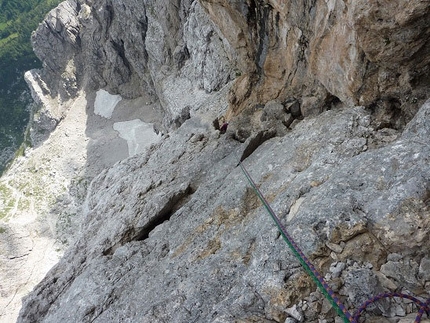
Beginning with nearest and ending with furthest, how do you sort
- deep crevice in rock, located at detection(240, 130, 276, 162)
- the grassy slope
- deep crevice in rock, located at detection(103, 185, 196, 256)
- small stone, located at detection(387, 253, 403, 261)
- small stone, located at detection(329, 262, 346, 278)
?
small stone, located at detection(387, 253, 403, 261) → small stone, located at detection(329, 262, 346, 278) → deep crevice in rock, located at detection(103, 185, 196, 256) → deep crevice in rock, located at detection(240, 130, 276, 162) → the grassy slope

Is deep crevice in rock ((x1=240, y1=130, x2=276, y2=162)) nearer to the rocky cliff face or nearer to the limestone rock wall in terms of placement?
the rocky cliff face

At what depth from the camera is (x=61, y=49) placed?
295 ft

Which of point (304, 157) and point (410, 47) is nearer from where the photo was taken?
point (410, 47)

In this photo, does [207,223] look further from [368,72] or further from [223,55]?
[223,55]

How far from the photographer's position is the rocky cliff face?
8234 millimetres

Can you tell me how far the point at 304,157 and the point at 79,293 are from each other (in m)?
12.8

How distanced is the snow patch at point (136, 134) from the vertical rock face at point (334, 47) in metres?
46.6

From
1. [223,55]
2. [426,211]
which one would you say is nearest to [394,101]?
[426,211]

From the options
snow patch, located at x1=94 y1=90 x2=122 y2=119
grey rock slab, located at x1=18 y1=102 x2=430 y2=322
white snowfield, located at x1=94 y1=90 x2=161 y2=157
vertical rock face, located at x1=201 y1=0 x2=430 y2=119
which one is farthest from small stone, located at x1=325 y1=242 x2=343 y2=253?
snow patch, located at x1=94 y1=90 x2=122 y2=119

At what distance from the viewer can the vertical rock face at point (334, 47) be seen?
1074 centimetres

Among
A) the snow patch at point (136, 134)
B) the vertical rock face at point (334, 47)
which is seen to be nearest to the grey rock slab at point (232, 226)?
the vertical rock face at point (334, 47)

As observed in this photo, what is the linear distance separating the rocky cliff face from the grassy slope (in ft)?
349

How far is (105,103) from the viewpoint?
84.2 m

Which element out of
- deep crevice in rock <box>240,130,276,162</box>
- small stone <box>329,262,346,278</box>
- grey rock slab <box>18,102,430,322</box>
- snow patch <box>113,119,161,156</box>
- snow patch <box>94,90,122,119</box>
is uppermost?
snow patch <box>94,90,122,119</box>
